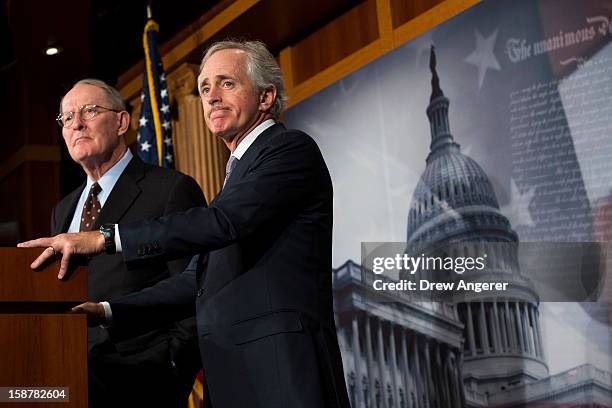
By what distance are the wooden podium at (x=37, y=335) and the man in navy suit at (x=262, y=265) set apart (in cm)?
10

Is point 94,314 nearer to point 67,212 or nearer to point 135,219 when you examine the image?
point 135,219

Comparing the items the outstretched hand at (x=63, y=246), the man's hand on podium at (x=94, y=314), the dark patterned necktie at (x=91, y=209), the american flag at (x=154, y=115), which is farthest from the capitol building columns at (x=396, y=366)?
the outstretched hand at (x=63, y=246)

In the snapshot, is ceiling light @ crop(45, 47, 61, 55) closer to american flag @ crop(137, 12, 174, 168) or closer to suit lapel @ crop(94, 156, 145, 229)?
american flag @ crop(137, 12, 174, 168)

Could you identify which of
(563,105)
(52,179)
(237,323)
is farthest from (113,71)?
(237,323)

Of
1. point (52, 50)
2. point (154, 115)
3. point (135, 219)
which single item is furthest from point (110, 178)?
point (52, 50)

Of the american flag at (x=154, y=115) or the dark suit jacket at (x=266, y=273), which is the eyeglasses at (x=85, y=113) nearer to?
the dark suit jacket at (x=266, y=273)

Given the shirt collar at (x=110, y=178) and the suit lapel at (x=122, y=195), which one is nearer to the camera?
the suit lapel at (x=122, y=195)

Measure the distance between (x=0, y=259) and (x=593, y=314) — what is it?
3.06 meters

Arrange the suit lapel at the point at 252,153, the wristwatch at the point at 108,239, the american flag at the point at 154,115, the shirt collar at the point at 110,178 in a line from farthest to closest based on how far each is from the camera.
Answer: the american flag at the point at 154,115
the shirt collar at the point at 110,178
the suit lapel at the point at 252,153
the wristwatch at the point at 108,239

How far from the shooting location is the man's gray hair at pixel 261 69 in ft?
8.11

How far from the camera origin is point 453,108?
5113 mm

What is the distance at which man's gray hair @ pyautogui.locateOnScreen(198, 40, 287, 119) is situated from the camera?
8.11 feet

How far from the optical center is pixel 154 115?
620 centimetres

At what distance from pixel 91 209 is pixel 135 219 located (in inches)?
7.4
